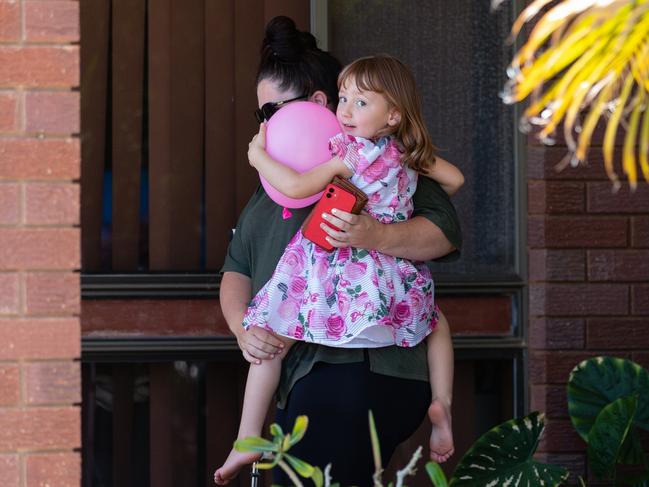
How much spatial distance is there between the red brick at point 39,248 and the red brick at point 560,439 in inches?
86.9

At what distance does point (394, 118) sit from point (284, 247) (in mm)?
419

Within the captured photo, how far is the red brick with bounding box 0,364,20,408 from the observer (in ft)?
8.14

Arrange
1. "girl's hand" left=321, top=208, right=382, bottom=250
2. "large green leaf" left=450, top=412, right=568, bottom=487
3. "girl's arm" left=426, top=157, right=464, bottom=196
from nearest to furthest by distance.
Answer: "girl's hand" left=321, top=208, right=382, bottom=250 → "girl's arm" left=426, top=157, right=464, bottom=196 → "large green leaf" left=450, top=412, right=568, bottom=487

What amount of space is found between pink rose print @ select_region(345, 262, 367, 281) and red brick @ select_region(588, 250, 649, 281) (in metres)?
1.66

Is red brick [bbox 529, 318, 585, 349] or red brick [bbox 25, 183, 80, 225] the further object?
red brick [bbox 529, 318, 585, 349]

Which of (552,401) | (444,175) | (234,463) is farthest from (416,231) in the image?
(552,401)

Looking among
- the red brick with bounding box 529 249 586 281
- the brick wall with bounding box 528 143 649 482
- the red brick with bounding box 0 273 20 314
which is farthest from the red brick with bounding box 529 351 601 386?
the red brick with bounding box 0 273 20 314

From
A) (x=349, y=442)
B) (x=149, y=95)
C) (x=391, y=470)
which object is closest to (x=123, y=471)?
(x=391, y=470)

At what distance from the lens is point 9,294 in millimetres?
2482

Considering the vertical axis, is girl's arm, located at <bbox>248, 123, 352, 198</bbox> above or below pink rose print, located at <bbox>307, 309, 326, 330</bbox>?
above

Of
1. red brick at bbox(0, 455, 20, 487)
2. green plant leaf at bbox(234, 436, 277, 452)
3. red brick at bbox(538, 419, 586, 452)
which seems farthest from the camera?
red brick at bbox(538, 419, 586, 452)

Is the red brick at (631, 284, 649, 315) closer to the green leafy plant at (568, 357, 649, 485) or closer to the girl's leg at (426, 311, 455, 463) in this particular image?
the green leafy plant at (568, 357, 649, 485)

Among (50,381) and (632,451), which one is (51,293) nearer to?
(50,381)

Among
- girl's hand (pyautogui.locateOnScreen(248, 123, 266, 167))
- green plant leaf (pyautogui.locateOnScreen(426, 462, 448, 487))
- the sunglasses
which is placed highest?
the sunglasses
